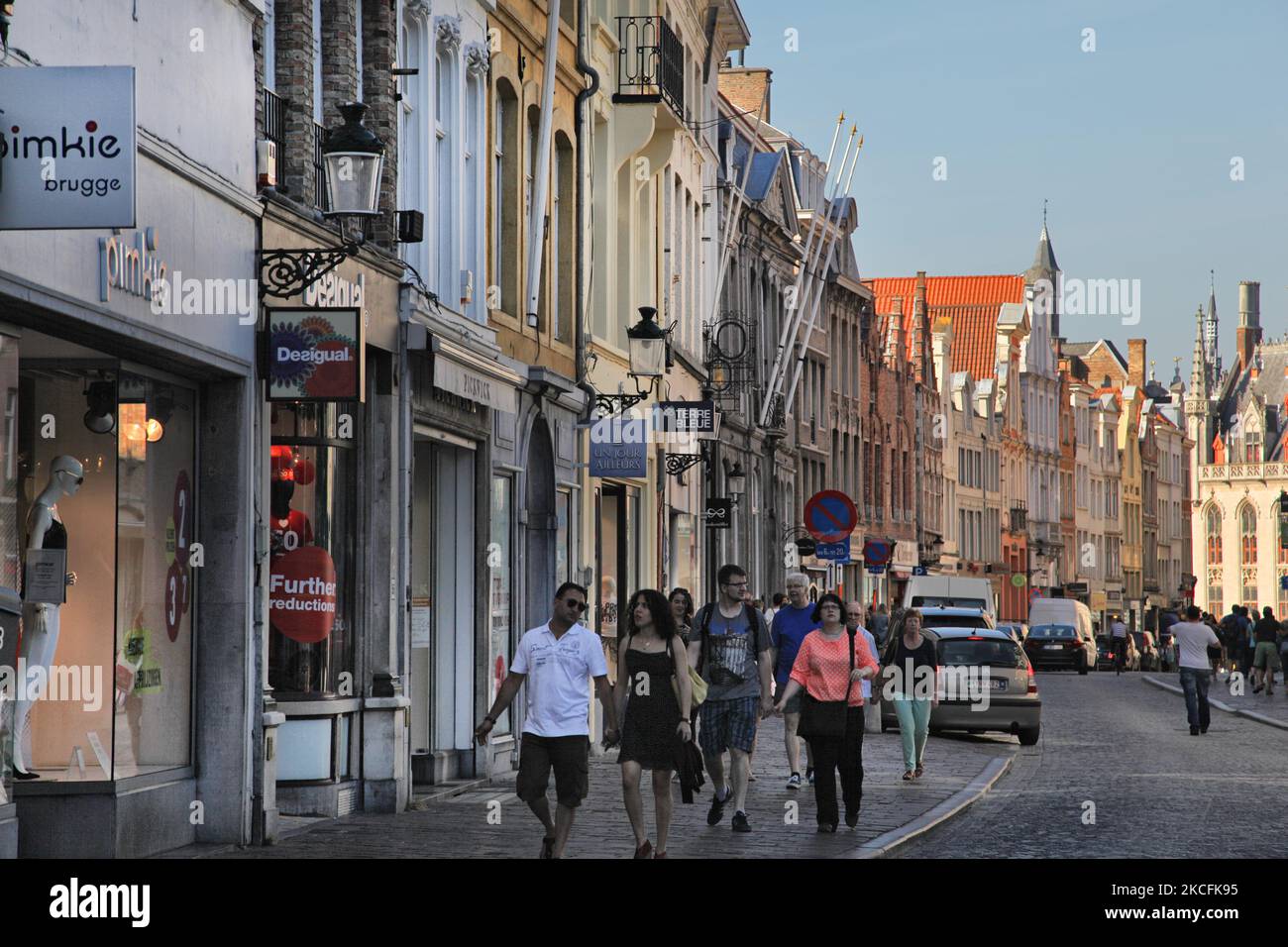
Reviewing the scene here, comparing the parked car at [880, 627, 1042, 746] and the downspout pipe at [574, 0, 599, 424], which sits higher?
the downspout pipe at [574, 0, 599, 424]

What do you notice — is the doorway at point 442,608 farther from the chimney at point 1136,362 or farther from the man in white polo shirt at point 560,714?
the chimney at point 1136,362

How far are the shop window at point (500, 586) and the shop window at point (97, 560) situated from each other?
6.71 m

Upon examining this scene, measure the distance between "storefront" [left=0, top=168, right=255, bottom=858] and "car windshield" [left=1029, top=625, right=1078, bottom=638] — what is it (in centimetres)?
5180

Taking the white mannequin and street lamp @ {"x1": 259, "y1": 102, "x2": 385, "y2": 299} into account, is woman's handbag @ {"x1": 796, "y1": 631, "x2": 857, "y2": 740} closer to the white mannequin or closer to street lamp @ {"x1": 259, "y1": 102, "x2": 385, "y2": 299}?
street lamp @ {"x1": 259, "y1": 102, "x2": 385, "y2": 299}

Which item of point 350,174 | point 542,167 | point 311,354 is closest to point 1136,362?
point 542,167

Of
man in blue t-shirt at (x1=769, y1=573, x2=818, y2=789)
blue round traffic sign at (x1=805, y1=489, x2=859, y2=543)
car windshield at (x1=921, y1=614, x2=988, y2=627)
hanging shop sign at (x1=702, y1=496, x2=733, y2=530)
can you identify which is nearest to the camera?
man in blue t-shirt at (x1=769, y1=573, x2=818, y2=789)

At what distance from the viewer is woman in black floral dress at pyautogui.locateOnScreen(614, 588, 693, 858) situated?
13875mm

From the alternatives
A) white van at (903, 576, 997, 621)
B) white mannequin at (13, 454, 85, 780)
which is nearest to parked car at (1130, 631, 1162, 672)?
white van at (903, 576, 997, 621)

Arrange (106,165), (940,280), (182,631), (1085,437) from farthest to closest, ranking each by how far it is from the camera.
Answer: (1085,437)
(940,280)
(182,631)
(106,165)

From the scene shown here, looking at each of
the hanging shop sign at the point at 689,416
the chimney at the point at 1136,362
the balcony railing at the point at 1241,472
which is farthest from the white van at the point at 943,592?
the balcony railing at the point at 1241,472
